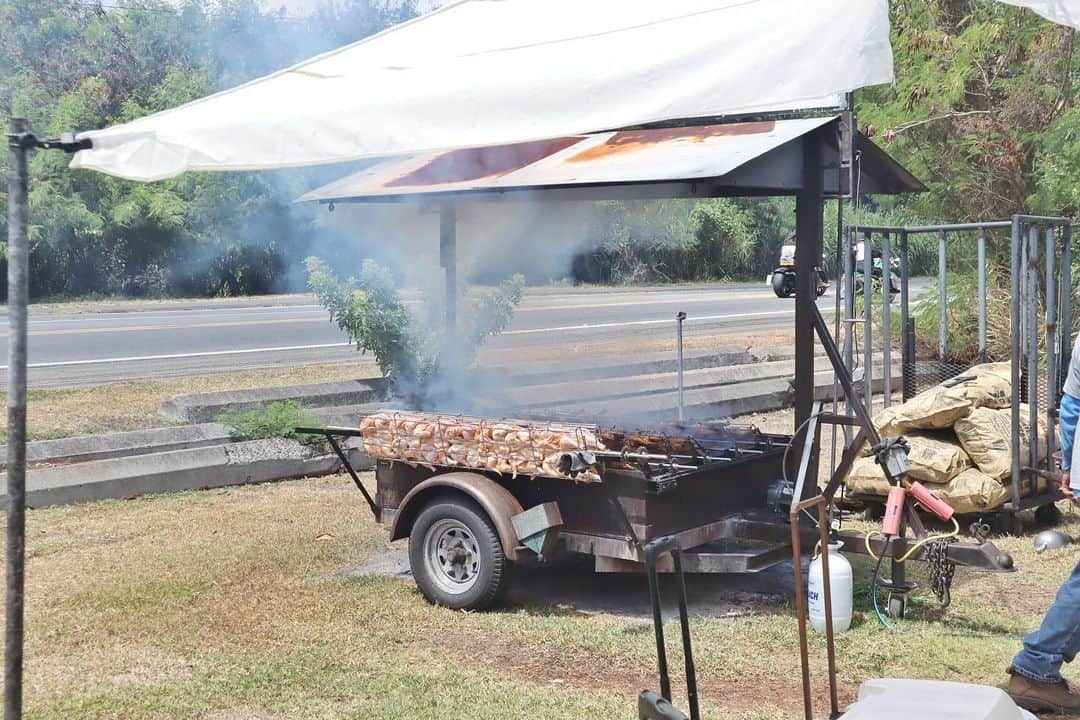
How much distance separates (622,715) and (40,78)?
30513 millimetres

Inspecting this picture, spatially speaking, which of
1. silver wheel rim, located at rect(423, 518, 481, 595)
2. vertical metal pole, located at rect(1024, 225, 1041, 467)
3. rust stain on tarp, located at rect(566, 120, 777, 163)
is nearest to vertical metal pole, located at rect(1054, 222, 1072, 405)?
vertical metal pole, located at rect(1024, 225, 1041, 467)

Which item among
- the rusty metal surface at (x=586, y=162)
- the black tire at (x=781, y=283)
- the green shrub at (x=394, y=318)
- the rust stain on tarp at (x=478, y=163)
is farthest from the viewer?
the green shrub at (x=394, y=318)

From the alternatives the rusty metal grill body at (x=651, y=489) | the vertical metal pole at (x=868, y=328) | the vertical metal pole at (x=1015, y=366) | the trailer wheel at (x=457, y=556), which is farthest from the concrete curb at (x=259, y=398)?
the vertical metal pole at (x=1015, y=366)

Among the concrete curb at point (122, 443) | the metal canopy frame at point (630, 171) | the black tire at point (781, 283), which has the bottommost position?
the concrete curb at point (122, 443)

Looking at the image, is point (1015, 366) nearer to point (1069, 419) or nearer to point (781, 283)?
point (781, 283)

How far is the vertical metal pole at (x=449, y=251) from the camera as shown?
7.45 metres

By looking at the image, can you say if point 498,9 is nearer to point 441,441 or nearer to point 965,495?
point 441,441

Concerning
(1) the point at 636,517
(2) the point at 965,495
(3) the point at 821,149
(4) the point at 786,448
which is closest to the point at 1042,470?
(2) the point at 965,495

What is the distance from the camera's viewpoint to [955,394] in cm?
802

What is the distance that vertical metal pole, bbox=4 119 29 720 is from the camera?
3.43m

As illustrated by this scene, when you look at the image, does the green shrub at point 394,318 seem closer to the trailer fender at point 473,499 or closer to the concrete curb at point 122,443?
the concrete curb at point 122,443

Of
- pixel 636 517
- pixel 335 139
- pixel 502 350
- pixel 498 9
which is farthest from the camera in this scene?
pixel 502 350

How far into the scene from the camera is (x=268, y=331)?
64.5 feet

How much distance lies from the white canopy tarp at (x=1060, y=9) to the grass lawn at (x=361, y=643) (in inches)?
109
